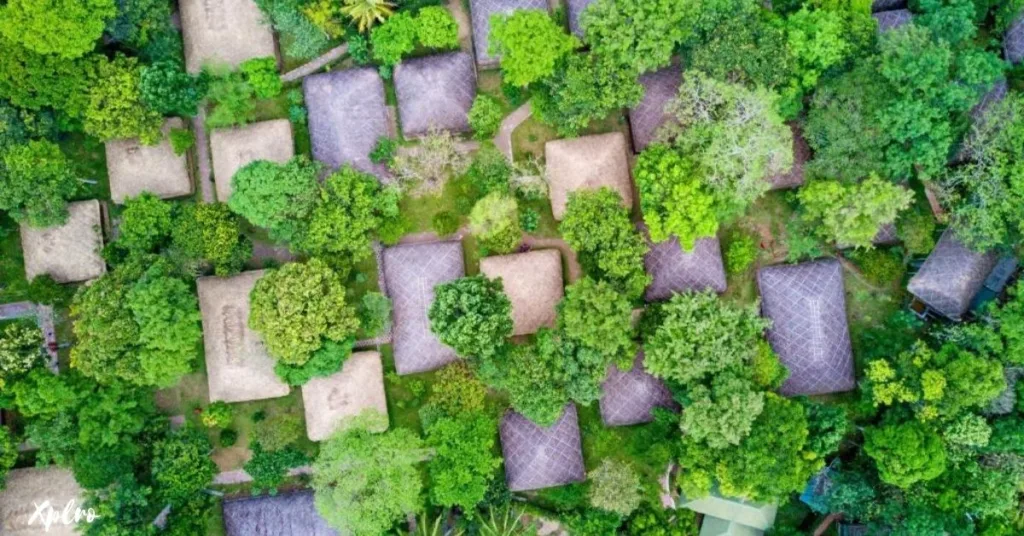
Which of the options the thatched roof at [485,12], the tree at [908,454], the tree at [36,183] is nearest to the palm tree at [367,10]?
the thatched roof at [485,12]

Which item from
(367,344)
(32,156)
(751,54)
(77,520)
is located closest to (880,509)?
(751,54)

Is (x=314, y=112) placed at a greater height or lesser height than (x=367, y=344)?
greater

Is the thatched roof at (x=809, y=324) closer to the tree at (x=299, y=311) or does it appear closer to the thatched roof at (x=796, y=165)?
the thatched roof at (x=796, y=165)

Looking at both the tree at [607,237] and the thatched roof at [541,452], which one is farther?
the thatched roof at [541,452]

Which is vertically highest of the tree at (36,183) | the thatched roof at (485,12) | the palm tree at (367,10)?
the palm tree at (367,10)

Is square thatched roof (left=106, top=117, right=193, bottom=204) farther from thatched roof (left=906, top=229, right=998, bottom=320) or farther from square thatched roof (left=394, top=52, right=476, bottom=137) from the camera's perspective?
thatched roof (left=906, top=229, right=998, bottom=320)

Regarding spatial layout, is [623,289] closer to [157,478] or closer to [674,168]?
[674,168]

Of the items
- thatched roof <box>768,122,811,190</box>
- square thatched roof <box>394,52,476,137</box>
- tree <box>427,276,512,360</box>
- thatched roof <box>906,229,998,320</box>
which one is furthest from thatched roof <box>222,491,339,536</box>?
thatched roof <box>906,229,998,320</box>
